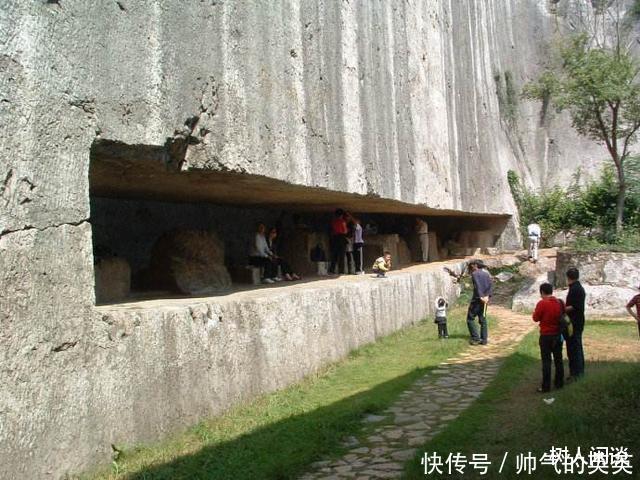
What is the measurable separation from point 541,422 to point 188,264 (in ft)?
13.9

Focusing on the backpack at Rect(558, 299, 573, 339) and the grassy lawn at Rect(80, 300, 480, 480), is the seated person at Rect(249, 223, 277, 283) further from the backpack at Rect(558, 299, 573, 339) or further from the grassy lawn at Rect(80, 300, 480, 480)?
the backpack at Rect(558, 299, 573, 339)

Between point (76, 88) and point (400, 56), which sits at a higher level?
point (400, 56)

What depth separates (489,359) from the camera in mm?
8516

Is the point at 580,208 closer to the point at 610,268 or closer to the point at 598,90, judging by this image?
the point at 598,90

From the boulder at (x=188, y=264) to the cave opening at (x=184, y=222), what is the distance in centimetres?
1

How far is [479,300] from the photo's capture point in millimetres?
9422

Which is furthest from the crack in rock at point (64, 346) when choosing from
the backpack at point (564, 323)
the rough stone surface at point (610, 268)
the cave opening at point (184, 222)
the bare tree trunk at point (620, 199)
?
the bare tree trunk at point (620, 199)

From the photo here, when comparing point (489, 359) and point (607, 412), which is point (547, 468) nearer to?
point (607, 412)

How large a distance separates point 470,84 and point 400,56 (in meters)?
5.87

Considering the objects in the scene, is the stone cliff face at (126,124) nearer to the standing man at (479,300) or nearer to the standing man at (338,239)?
the standing man at (338,239)

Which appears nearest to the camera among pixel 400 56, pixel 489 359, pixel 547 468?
pixel 547 468

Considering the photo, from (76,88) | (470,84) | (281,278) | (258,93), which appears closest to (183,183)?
(258,93)

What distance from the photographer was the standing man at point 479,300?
9375mm

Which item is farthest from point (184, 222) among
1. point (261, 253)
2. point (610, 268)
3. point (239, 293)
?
point (610, 268)
